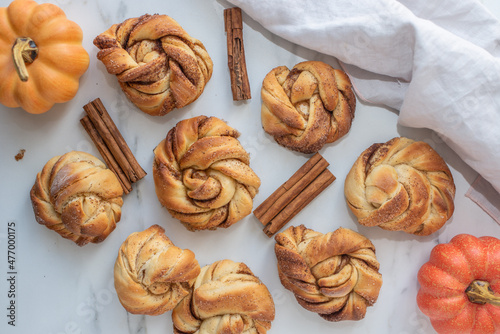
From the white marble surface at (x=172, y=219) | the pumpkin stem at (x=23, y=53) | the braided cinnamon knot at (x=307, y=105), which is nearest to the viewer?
the pumpkin stem at (x=23, y=53)

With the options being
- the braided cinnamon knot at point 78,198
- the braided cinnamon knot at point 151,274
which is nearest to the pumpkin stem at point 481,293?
the braided cinnamon knot at point 151,274

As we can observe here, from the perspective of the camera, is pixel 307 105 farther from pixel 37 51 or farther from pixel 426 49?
pixel 37 51

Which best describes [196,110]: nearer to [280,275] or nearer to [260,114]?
[260,114]

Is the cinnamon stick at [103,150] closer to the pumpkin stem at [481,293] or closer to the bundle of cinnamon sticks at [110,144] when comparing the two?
the bundle of cinnamon sticks at [110,144]

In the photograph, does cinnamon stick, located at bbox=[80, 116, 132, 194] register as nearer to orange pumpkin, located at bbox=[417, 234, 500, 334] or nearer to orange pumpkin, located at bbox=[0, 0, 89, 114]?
orange pumpkin, located at bbox=[0, 0, 89, 114]

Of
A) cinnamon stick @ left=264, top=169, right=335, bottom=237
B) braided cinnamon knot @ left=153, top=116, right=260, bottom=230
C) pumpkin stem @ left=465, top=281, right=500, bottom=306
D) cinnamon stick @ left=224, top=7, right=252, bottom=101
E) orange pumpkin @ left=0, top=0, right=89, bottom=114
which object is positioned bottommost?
pumpkin stem @ left=465, top=281, right=500, bottom=306

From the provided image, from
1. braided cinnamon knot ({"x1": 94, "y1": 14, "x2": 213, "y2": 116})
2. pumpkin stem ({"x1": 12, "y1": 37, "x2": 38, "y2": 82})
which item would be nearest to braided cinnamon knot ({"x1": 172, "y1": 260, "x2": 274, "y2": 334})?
braided cinnamon knot ({"x1": 94, "y1": 14, "x2": 213, "y2": 116})
